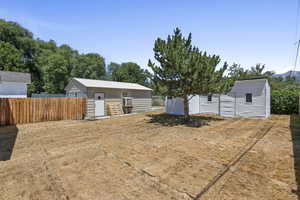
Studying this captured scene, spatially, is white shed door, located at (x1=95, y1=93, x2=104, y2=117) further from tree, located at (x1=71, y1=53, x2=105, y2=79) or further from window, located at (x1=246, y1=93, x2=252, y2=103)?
tree, located at (x1=71, y1=53, x2=105, y2=79)

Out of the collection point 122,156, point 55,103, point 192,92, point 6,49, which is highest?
point 6,49

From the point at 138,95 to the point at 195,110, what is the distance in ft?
18.7

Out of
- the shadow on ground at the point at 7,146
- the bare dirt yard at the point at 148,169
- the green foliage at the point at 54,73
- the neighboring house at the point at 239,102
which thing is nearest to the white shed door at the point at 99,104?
the shadow on ground at the point at 7,146

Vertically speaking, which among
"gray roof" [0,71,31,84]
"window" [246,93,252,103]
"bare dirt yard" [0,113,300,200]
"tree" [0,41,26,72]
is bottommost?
"bare dirt yard" [0,113,300,200]

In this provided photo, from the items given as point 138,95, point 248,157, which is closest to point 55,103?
point 138,95

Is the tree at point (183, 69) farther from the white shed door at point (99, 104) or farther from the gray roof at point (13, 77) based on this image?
the gray roof at point (13, 77)

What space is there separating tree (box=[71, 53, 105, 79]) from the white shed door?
641 inches

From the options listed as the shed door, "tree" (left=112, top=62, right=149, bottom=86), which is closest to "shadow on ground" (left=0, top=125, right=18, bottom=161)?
the shed door

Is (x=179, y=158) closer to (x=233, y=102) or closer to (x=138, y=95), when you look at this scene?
(x=233, y=102)

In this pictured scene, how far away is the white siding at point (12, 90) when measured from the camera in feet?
45.3

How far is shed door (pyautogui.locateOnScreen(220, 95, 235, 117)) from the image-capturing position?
12.0 m

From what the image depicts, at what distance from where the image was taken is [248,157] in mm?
3986

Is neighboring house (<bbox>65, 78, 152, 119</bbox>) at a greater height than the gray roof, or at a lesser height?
lesser

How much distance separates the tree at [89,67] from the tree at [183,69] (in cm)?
2154
